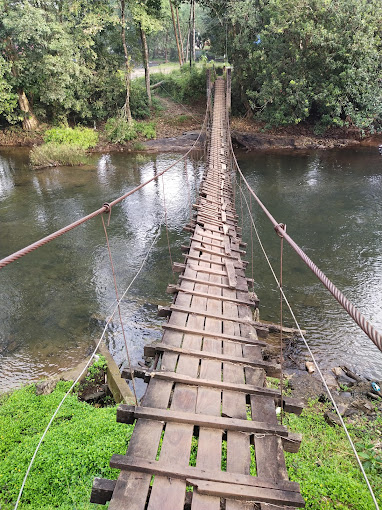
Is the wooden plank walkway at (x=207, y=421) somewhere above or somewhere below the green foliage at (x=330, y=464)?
above

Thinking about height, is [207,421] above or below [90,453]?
above

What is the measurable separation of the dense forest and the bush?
256 centimetres

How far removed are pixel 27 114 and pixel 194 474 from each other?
1800cm

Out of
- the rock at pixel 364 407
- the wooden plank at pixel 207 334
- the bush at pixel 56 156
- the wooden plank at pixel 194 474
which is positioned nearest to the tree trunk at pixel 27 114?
the bush at pixel 56 156

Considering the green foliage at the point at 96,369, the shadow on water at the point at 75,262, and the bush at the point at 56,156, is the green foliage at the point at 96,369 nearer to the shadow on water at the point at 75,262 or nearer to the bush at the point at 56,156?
the shadow on water at the point at 75,262

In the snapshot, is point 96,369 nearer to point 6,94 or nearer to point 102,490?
point 102,490

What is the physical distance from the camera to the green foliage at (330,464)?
2678 mm

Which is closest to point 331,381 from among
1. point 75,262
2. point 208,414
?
point 208,414

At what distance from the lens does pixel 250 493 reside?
1.64m

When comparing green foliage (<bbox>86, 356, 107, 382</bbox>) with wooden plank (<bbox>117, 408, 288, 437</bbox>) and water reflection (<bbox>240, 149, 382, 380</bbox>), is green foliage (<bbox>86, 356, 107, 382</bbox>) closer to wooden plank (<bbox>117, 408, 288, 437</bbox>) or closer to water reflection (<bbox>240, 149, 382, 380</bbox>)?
wooden plank (<bbox>117, 408, 288, 437</bbox>)

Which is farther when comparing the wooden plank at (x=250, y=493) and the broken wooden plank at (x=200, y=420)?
the broken wooden plank at (x=200, y=420)

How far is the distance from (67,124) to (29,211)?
824 cm

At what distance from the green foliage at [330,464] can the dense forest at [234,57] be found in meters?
14.0

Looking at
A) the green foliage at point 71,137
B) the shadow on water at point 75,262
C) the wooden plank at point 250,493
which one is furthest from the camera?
the green foliage at point 71,137
